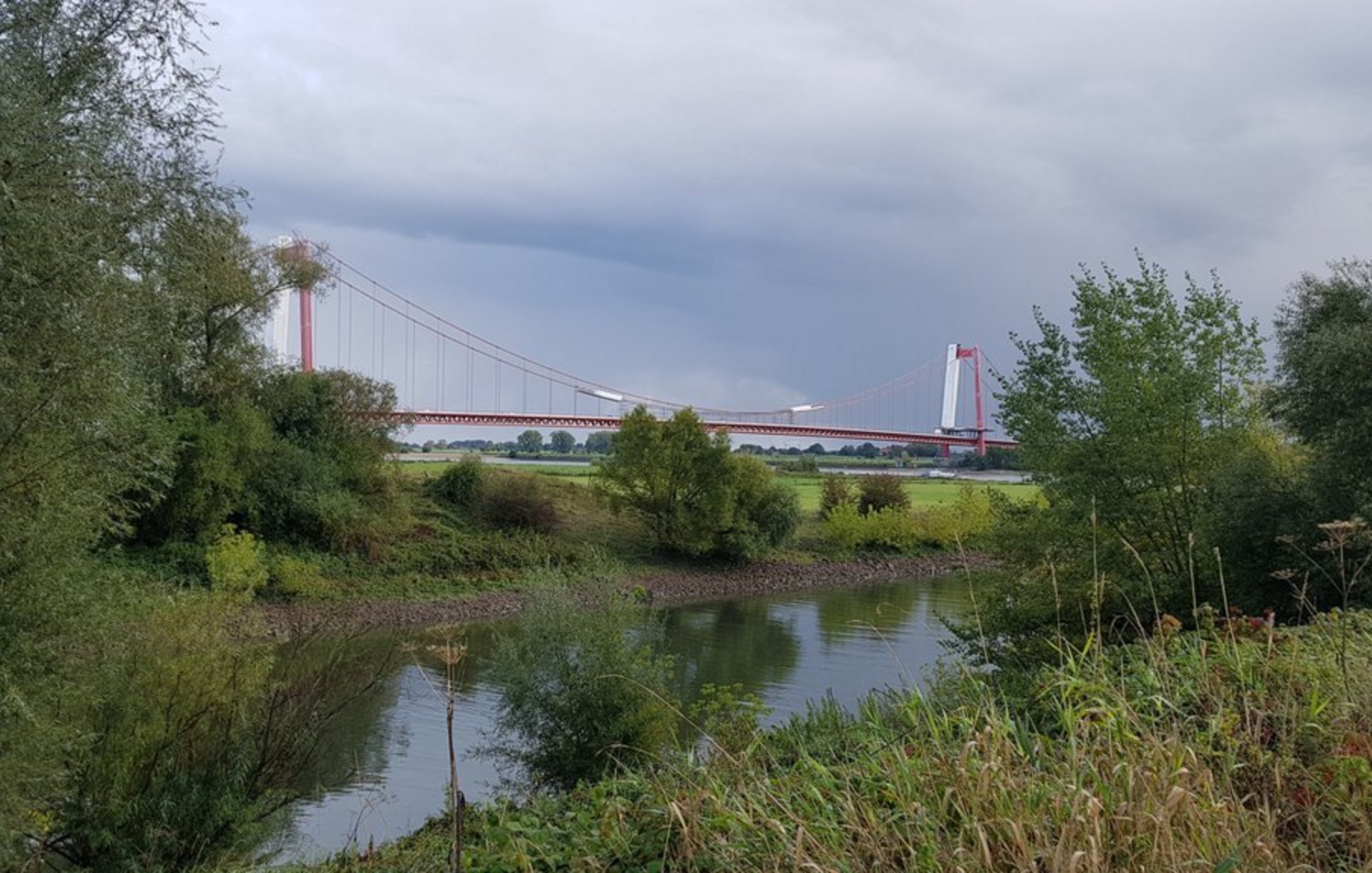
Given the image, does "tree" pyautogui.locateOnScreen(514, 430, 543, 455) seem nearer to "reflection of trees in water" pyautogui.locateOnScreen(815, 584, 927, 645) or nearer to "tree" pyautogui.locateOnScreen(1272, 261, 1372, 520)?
"reflection of trees in water" pyautogui.locateOnScreen(815, 584, 927, 645)

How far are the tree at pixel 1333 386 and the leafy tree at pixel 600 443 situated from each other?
2706 cm

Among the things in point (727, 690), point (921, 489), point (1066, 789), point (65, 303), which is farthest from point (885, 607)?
point (921, 489)

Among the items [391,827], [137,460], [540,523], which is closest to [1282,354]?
[391,827]

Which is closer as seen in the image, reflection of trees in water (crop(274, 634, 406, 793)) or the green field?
reflection of trees in water (crop(274, 634, 406, 793))

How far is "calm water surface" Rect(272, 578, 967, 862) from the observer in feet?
42.0

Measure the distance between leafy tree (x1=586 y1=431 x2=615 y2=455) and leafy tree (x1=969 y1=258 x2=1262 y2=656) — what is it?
24.4 metres

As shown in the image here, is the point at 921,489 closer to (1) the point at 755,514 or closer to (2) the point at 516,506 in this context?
(1) the point at 755,514

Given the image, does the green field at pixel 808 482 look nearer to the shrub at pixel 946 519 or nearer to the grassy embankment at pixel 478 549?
the grassy embankment at pixel 478 549

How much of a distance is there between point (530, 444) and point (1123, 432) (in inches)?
1722

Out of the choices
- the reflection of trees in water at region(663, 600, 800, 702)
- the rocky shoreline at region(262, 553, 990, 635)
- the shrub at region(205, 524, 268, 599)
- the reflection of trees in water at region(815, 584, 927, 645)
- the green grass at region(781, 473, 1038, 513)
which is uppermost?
the green grass at region(781, 473, 1038, 513)

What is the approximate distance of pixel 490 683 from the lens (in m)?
20.7

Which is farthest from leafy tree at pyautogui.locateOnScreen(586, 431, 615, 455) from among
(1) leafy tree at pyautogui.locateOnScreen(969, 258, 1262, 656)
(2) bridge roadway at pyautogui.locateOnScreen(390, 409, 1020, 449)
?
(1) leafy tree at pyautogui.locateOnScreen(969, 258, 1262, 656)

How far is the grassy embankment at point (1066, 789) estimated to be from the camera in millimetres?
2578

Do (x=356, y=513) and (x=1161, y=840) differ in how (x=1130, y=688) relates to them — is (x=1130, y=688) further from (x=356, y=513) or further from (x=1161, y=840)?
(x=356, y=513)
